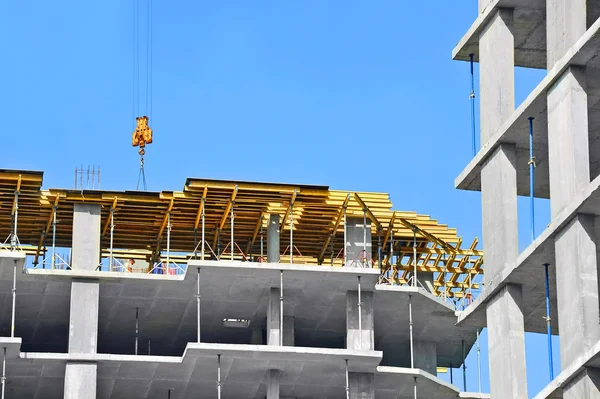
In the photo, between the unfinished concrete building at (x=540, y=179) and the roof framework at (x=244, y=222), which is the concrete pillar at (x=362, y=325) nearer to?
the roof framework at (x=244, y=222)

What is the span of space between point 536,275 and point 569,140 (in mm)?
3898

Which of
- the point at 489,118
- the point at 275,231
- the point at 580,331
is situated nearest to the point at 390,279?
the point at 275,231

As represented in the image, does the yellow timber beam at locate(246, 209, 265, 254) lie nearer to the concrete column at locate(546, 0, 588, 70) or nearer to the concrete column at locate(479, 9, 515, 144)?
the concrete column at locate(479, 9, 515, 144)

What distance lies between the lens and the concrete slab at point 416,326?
69.9 m

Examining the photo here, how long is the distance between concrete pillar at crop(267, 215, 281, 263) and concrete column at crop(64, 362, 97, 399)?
8.73 meters

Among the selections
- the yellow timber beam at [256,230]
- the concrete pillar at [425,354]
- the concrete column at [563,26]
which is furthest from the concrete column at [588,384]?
the concrete pillar at [425,354]

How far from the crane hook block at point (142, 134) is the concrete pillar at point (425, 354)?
57.7 feet

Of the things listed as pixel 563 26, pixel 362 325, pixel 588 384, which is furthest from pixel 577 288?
pixel 362 325

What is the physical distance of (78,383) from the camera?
6494cm

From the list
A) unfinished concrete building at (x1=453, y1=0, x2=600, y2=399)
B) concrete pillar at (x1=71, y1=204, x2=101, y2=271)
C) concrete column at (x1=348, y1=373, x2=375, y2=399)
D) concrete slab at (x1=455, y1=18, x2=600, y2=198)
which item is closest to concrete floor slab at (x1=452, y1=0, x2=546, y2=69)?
unfinished concrete building at (x1=453, y1=0, x2=600, y2=399)

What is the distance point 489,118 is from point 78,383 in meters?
26.7

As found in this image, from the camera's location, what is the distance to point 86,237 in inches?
2662

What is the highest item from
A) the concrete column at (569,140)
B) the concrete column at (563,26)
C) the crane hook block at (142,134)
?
the crane hook block at (142,134)

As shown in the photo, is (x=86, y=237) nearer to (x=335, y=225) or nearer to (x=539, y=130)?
(x=335, y=225)
